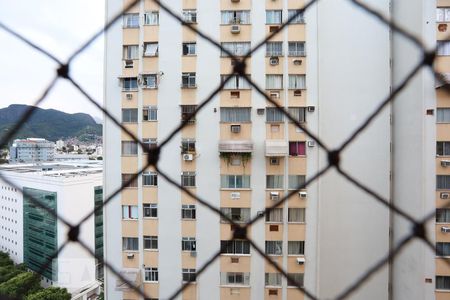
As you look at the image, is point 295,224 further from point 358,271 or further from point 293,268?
point 358,271

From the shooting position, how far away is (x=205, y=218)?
10.9 ft

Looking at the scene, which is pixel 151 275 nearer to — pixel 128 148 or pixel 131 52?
pixel 128 148

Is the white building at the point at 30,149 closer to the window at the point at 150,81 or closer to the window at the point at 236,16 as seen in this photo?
the window at the point at 150,81

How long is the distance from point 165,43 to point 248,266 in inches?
110

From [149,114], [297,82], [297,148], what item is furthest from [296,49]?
[149,114]

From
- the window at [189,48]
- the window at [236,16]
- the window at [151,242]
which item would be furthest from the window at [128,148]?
the window at [236,16]

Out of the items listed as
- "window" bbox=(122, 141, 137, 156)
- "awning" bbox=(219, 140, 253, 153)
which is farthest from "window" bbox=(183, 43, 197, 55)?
"window" bbox=(122, 141, 137, 156)

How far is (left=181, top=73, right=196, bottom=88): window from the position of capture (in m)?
3.30

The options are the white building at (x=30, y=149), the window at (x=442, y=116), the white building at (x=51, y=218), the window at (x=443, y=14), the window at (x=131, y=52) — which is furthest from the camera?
the white building at (x=51, y=218)

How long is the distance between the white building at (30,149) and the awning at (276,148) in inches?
116

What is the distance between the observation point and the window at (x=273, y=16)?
10.7 feet

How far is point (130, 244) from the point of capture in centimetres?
345

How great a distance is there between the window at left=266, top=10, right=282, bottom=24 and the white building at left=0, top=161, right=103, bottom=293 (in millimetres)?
4676

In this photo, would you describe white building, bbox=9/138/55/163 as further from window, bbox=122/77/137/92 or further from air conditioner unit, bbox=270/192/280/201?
air conditioner unit, bbox=270/192/280/201
